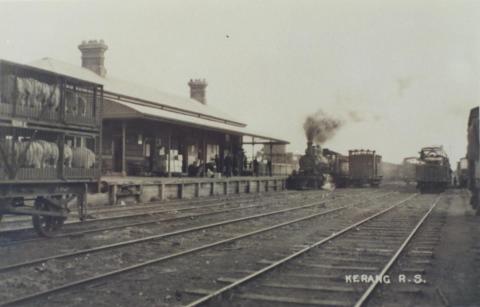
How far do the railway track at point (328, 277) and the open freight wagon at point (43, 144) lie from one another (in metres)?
4.40

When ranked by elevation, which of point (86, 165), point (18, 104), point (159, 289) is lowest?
point (159, 289)

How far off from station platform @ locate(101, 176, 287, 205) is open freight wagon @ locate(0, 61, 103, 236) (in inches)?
243

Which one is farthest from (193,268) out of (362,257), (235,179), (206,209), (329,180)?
(329,180)

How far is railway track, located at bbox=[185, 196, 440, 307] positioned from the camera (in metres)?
5.87

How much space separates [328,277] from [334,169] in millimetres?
32471

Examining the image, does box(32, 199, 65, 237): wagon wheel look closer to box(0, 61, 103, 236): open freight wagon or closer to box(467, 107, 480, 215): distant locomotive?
box(0, 61, 103, 236): open freight wagon

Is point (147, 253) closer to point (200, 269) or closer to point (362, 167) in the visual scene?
point (200, 269)

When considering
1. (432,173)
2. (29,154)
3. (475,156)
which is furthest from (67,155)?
(432,173)

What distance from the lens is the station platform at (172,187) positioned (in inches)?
687

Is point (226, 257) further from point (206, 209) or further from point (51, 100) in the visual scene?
point (206, 209)

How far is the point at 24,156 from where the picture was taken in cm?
895

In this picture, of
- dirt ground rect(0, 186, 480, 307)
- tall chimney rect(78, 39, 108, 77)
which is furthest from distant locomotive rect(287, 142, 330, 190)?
dirt ground rect(0, 186, 480, 307)

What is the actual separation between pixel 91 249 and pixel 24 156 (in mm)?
2070

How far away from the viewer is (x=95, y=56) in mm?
27812
